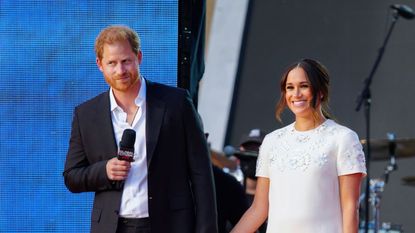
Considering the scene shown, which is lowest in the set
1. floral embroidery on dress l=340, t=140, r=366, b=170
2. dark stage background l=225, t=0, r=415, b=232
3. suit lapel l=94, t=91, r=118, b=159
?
floral embroidery on dress l=340, t=140, r=366, b=170

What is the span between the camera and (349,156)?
4242 millimetres

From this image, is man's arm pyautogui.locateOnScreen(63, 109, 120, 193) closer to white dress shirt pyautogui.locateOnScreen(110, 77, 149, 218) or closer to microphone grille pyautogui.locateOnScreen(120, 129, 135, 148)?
white dress shirt pyautogui.locateOnScreen(110, 77, 149, 218)

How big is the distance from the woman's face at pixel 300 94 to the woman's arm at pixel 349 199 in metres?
0.34

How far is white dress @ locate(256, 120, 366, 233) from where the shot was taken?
4.24 metres

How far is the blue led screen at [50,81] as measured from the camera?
18.4ft

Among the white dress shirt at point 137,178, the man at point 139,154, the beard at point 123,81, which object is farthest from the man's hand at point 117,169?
the beard at point 123,81

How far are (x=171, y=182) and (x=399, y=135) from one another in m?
7.80

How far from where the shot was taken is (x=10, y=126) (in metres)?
5.66

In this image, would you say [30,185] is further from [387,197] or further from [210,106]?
[210,106]

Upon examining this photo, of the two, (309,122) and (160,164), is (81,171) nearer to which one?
(160,164)

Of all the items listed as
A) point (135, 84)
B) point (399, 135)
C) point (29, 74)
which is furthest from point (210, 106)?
point (135, 84)

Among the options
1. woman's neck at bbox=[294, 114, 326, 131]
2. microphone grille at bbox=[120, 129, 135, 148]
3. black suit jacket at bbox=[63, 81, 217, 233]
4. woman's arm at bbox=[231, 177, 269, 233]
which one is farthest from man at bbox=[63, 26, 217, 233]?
woman's neck at bbox=[294, 114, 326, 131]

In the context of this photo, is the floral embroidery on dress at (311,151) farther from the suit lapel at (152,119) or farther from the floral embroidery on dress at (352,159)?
the suit lapel at (152,119)

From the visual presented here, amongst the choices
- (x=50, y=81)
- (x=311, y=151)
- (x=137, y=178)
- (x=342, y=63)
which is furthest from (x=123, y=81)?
(x=342, y=63)
